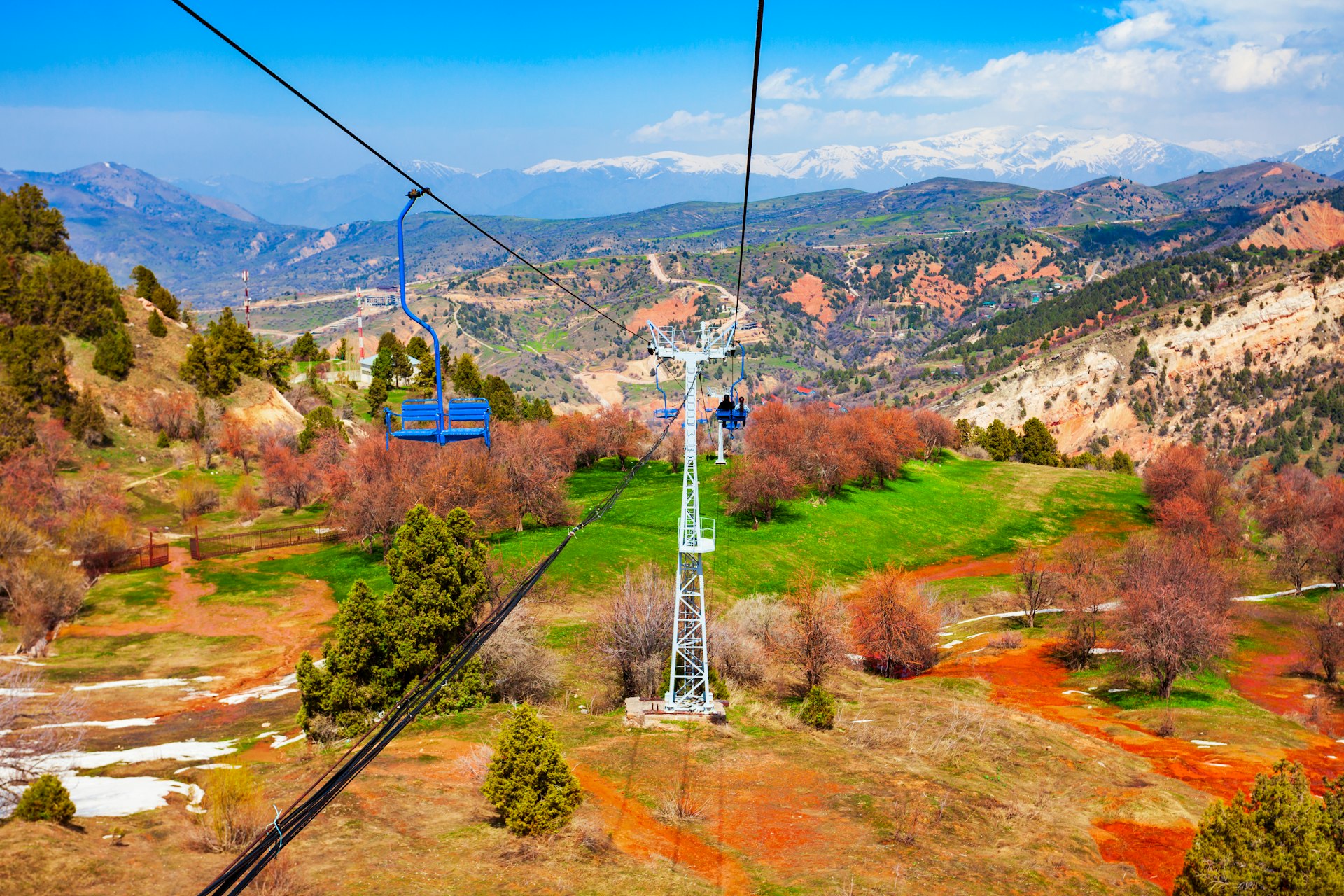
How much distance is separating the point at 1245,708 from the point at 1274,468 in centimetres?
9028

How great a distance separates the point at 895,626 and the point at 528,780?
3038 centimetres

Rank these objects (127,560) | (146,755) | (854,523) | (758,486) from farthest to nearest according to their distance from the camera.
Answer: (854,523) → (758,486) → (127,560) → (146,755)

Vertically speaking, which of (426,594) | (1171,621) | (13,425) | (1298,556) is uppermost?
(13,425)

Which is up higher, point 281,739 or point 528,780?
point 528,780

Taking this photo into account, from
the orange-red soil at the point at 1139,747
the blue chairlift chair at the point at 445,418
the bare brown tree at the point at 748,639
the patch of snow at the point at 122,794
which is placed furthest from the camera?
the bare brown tree at the point at 748,639

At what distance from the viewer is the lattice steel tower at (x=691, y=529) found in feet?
92.3

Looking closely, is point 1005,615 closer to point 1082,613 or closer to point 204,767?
point 1082,613

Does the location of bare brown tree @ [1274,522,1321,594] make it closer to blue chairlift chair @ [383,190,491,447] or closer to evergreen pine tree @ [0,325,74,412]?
blue chairlift chair @ [383,190,491,447]

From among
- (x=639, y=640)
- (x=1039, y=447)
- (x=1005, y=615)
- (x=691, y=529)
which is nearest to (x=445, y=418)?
(x=691, y=529)

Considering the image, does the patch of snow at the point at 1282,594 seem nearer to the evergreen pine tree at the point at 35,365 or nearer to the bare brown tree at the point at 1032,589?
the bare brown tree at the point at 1032,589

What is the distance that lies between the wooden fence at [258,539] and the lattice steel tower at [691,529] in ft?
134

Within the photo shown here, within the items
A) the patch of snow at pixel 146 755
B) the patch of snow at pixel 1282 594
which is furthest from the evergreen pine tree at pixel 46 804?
the patch of snow at pixel 1282 594

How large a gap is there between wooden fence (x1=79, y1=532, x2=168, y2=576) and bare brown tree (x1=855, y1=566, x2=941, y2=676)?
46350 mm

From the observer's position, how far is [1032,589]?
6419cm
